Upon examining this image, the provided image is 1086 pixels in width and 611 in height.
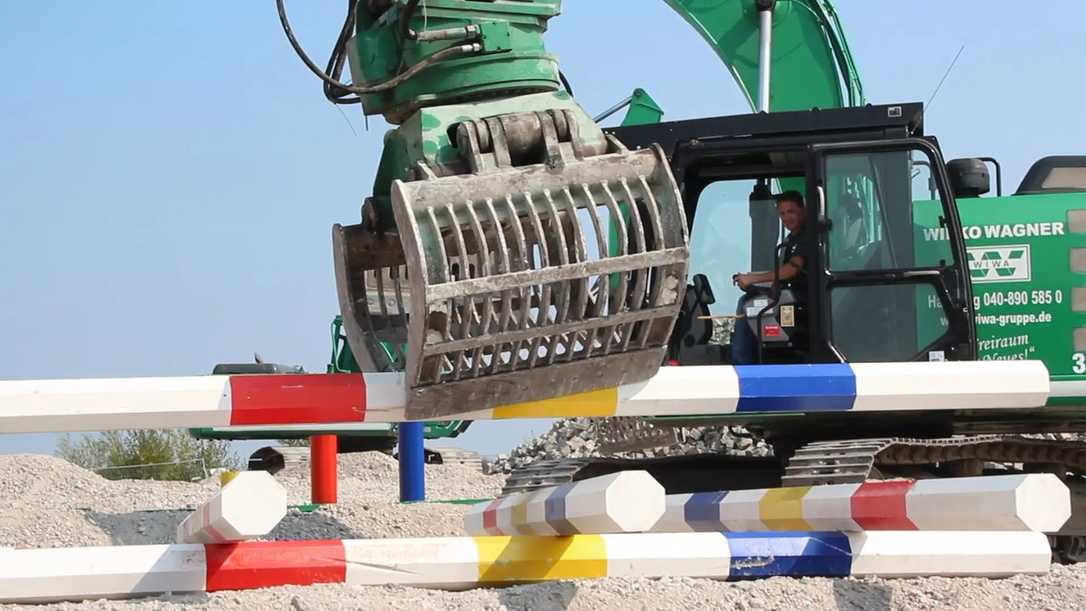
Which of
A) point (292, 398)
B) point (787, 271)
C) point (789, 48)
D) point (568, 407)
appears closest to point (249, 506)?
point (292, 398)

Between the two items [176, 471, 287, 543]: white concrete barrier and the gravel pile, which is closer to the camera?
[176, 471, 287, 543]: white concrete barrier

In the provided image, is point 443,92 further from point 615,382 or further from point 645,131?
point 645,131

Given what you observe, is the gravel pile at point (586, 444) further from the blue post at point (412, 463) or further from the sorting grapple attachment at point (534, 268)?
the sorting grapple attachment at point (534, 268)

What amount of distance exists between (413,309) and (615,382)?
72cm

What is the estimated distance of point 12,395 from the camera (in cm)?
428

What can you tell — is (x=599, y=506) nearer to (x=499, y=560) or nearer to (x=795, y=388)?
(x=499, y=560)

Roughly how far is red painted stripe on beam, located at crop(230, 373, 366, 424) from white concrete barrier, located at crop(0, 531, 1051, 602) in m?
0.36

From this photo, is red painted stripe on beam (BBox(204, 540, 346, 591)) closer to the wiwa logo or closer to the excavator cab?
the excavator cab

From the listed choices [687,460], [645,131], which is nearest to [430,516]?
[687,460]

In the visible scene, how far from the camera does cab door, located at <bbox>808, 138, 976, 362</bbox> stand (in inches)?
285

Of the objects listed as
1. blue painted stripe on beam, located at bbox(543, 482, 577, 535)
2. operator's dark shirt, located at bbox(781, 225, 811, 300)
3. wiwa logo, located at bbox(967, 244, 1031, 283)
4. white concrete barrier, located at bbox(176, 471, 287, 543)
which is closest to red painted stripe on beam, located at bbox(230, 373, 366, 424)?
white concrete barrier, located at bbox(176, 471, 287, 543)

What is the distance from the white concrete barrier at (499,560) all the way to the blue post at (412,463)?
580 centimetres

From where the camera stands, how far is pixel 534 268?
15.7 feet

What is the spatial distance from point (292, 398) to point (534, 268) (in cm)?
84
